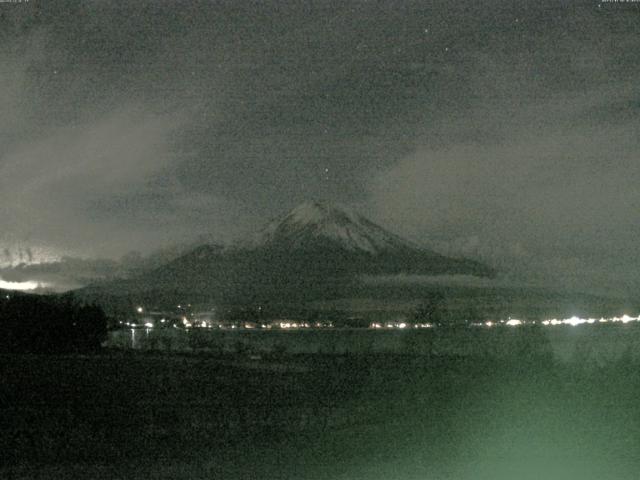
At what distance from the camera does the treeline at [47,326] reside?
4497 centimetres

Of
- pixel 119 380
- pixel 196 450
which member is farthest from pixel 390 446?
pixel 119 380

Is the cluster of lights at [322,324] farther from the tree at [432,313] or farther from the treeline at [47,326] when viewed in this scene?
the treeline at [47,326]

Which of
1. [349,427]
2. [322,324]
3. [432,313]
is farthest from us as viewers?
[322,324]

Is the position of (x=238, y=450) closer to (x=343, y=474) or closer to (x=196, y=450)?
(x=196, y=450)

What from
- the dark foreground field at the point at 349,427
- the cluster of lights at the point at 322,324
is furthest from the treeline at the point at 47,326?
the cluster of lights at the point at 322,324

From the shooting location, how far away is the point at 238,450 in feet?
49.8

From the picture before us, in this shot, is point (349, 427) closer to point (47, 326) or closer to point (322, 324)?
point (47, 326)

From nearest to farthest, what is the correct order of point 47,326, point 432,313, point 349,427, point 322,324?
point 349,427, point 47,326, point 432,313, point 322,324

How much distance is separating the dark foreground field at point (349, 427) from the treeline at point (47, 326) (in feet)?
65.1

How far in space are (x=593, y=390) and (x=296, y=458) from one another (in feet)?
21.0

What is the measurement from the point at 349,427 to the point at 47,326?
31724 millimetres

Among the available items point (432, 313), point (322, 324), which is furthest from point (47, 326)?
point (322, 324)

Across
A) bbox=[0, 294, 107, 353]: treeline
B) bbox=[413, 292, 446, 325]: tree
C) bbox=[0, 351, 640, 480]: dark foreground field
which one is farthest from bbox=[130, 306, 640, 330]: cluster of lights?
bbox=[0, 351, 640, 480]: dark foreground field

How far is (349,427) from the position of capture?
17.4 meters
